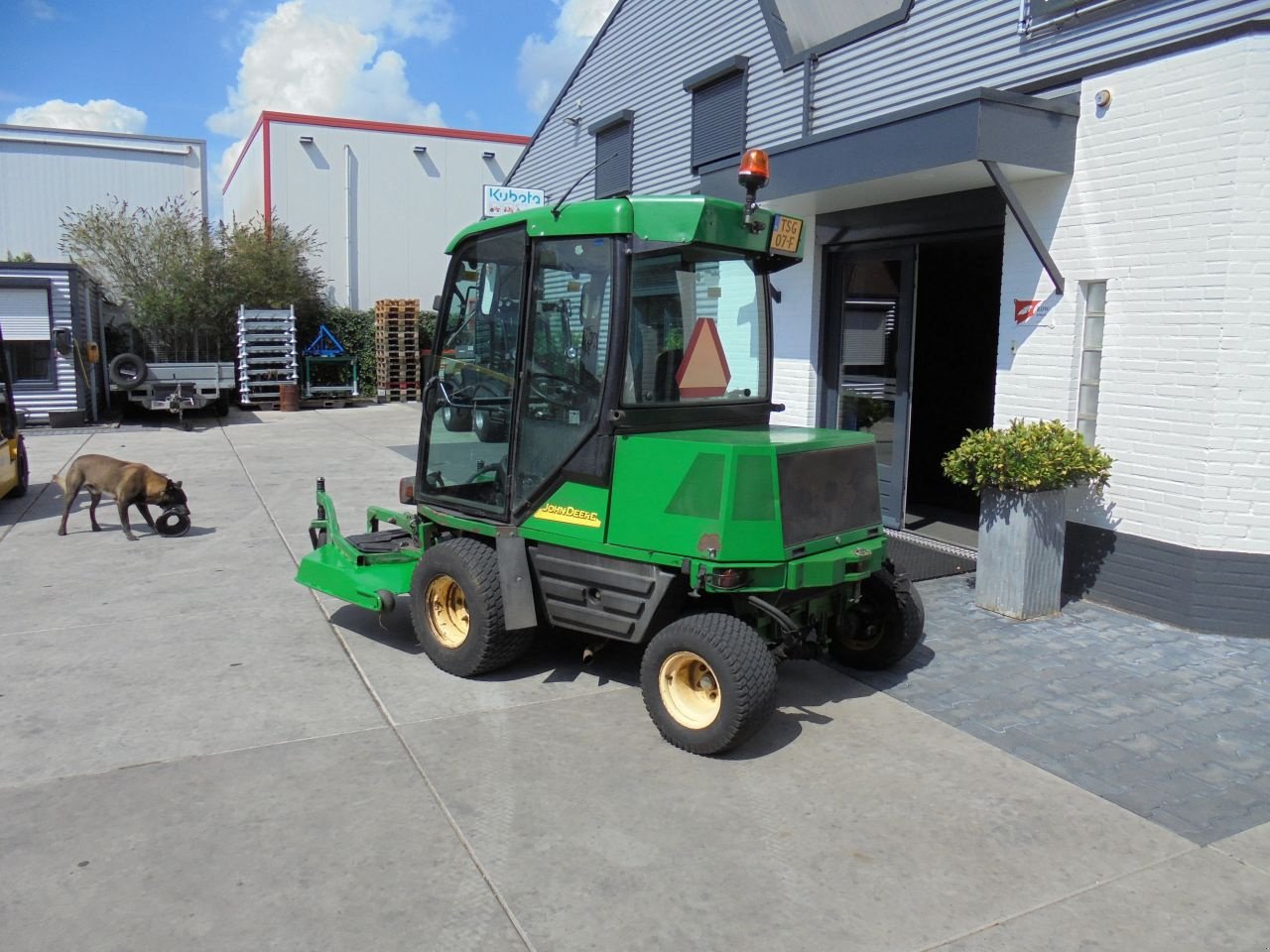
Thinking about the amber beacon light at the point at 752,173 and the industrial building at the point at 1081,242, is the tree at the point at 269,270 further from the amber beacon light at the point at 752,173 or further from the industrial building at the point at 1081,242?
the amber beacon light at the point at 752,173

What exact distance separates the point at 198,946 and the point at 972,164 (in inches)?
251

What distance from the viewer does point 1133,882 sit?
11.1ft

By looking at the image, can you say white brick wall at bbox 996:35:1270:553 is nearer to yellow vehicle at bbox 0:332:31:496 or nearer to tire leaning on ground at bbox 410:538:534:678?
tire leaning on ground at bbox 410:538:534:678

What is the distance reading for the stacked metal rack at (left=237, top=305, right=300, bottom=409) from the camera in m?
20.9

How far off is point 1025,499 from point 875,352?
10.3 ft

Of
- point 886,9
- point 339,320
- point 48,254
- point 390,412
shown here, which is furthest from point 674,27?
point 48,254

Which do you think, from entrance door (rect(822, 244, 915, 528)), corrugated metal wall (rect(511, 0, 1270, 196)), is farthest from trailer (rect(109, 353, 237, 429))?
entrance door (rect(822, 244, 915, 528))

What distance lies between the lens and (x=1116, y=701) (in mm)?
4973

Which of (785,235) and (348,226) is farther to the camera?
(348,226)

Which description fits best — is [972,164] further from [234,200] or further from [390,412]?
[234,200]

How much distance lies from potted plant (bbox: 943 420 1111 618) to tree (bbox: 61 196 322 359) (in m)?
19.0

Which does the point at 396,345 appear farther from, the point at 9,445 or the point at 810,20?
the point at 810,20

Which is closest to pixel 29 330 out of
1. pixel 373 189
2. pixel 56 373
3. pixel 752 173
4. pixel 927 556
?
pixel 56 373

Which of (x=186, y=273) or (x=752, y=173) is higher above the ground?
(x=186, y=273)
